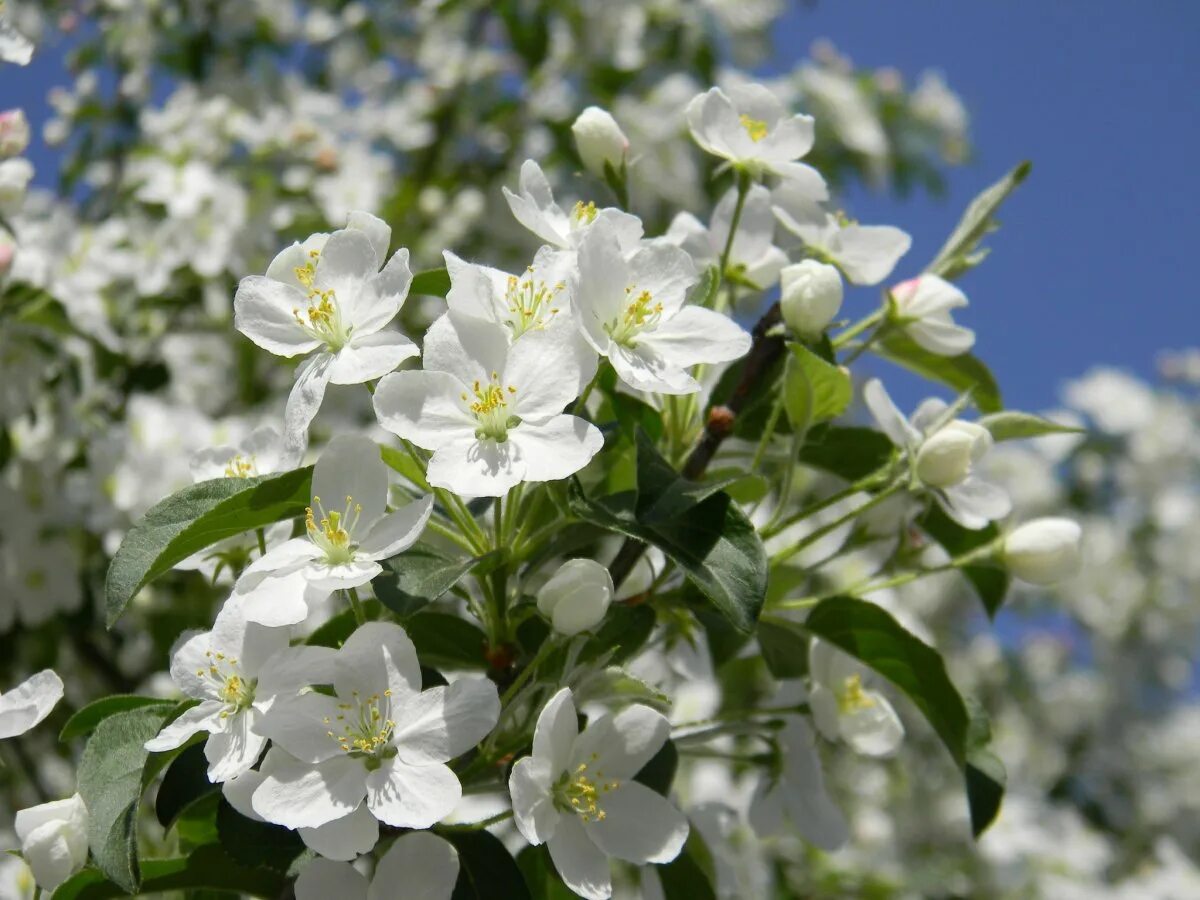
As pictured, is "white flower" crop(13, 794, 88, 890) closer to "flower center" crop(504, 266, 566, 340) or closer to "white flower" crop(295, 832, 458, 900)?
"white flower" crop(295, 832, 458, 900)

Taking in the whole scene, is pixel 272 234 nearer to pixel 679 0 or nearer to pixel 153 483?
pixel 153 483

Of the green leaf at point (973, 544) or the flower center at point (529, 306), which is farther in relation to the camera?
the green leaf at point (973, 544)

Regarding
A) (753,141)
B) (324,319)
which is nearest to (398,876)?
(324,319)

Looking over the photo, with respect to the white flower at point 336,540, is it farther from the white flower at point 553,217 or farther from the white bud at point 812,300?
the white bud at point 812,300

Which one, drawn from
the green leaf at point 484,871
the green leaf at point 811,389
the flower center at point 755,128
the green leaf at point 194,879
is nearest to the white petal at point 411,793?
the green leaf at point 484,871

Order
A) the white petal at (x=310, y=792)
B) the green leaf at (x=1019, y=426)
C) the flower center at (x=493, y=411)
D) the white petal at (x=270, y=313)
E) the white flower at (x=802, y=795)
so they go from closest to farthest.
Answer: the white petal at (x=310, y=792) → the flower center at (x=493, y=411) → the white petal at (x=270, y=313) → the green leaf at (x=1019, y=426) → the white flower at (x=802, y=795)

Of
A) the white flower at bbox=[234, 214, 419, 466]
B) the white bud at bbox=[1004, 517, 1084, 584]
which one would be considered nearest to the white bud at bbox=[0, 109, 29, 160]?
the white flower at bbox=[234, 214, 419, 466]

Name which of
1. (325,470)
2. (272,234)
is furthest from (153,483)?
(325,470)
